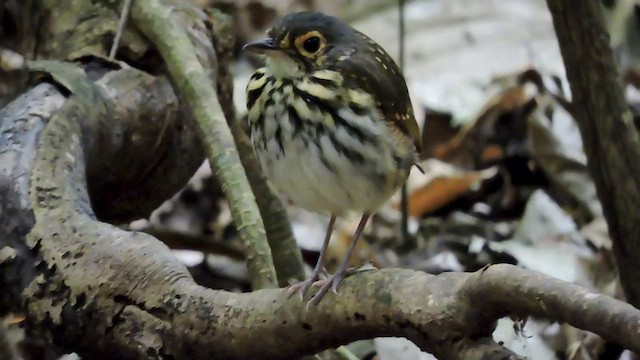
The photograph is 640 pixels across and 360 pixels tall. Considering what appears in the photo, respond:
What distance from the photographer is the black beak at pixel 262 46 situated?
272 cm

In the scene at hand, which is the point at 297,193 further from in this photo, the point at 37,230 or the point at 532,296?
the point at 532,296

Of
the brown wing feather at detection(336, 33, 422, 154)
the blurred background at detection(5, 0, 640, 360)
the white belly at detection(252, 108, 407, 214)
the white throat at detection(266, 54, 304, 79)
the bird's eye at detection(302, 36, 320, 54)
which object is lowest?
the blurred background at detection(5, 0, 640, 360)

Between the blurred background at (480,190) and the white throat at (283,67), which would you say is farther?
the blurred background at (480,190)

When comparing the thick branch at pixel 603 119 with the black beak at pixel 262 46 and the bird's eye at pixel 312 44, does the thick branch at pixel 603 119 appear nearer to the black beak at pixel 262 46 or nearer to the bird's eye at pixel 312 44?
the bird's eye at pixel 312 44

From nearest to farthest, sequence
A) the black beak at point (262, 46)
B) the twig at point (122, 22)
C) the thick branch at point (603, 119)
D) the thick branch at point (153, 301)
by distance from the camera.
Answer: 1. the thick branch at point (153, 301)
2. the black beak at point (262, 46)
3. the thick branch at point (603, 119)
4. the twig at point (122, 22)

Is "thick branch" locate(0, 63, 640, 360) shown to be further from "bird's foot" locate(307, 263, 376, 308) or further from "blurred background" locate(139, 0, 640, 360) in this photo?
"blurred background" locate(139, 0, 640, 360)

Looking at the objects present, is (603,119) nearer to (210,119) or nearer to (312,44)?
(312,44)

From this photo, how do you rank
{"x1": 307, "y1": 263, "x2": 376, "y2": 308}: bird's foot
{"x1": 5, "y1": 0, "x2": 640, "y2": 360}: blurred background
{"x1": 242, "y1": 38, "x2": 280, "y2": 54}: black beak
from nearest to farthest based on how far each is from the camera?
1. {"x1": 307, "y1": 263, "x2": 376, "y2": 308}: bird's foot
2. {"x1": 242, "y1": 38, "x2": 280, "y2": 54}: black beak
3. {"x1": 5, "y1": 0, "x2": 640, "y2": 360}: blurred background

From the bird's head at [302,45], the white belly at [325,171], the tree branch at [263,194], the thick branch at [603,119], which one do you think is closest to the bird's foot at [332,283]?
the white belly at [325,171]

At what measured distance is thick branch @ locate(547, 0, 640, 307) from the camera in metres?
3.23

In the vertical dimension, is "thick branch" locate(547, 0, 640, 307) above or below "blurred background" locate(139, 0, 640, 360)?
above

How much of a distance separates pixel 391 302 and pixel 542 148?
11.4 ft

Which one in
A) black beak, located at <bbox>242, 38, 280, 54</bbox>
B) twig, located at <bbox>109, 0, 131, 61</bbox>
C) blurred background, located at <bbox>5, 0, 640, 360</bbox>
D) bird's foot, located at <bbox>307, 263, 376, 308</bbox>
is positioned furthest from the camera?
blurred background, located at <bbox>5, 0, 640, 360</bbox>

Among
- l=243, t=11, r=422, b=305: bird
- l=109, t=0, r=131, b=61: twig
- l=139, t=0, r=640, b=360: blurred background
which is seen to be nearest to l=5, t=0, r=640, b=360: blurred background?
l=139, t=0, r=640, b=360: blurred background
